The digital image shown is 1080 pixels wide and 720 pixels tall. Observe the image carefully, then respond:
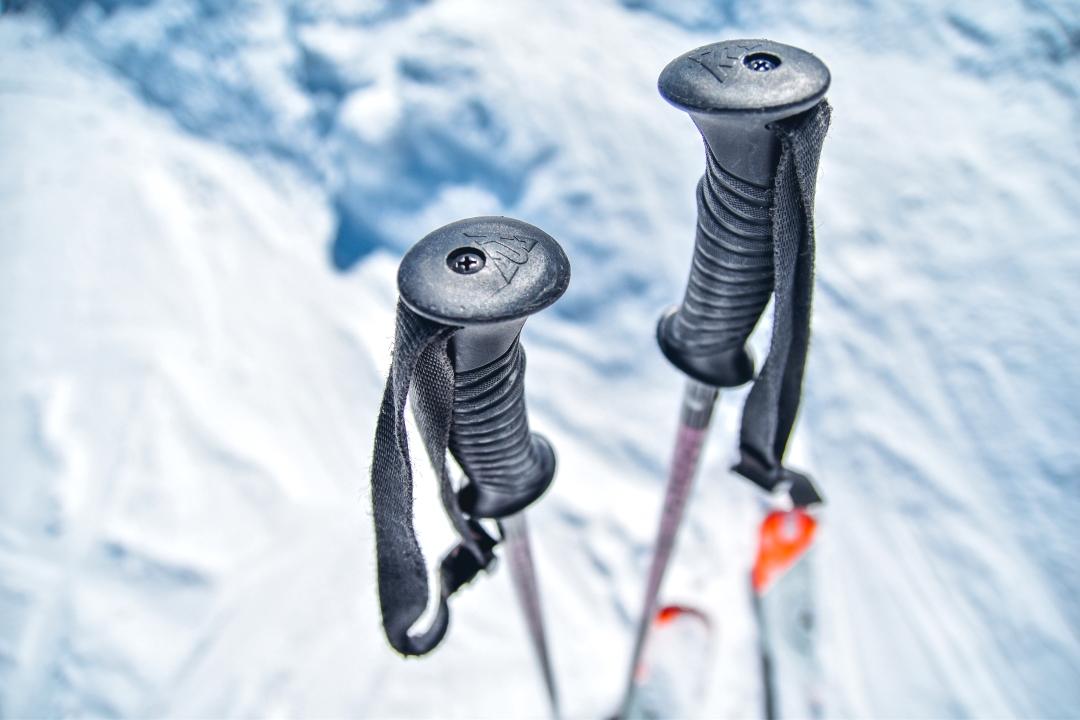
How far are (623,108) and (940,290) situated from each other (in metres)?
1.08

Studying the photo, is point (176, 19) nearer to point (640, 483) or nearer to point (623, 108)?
point (623, 108)

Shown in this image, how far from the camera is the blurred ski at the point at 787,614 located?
1.34 metres

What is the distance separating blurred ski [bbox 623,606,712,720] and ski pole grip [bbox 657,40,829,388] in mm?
748

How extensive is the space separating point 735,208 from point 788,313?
0.47 ft

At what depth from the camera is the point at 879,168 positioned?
1.94 m

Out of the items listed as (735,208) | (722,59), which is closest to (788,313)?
(735,208)

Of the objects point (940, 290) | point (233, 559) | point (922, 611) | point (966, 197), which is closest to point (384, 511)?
point (233, 559)

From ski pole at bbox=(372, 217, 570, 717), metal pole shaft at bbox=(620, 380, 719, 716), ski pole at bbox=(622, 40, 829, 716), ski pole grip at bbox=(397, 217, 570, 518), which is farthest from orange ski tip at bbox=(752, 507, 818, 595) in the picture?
ski pole grip at bbox=(397, 217, 570, 518)

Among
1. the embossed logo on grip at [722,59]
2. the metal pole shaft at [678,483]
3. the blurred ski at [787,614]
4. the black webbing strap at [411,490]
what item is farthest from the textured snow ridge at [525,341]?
the embossed logo on grip at [722,59]

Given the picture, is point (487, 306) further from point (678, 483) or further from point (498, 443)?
point (678, 483)

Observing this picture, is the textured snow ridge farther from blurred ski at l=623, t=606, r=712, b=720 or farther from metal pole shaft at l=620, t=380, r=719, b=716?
metal pole shaft at l=620, t=380, r=719, b=716

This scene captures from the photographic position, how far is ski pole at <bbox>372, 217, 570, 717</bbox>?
0.53 metres

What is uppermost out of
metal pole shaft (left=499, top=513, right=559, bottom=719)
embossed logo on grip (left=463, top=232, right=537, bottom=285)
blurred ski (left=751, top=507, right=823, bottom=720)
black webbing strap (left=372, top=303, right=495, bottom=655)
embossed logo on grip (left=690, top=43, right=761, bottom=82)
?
embossed logo on grip (left=690, top=43, right=761, bottom=82)

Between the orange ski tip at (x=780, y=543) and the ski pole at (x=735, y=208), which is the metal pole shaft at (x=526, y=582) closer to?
the ski pole at (x=735, y=208)
